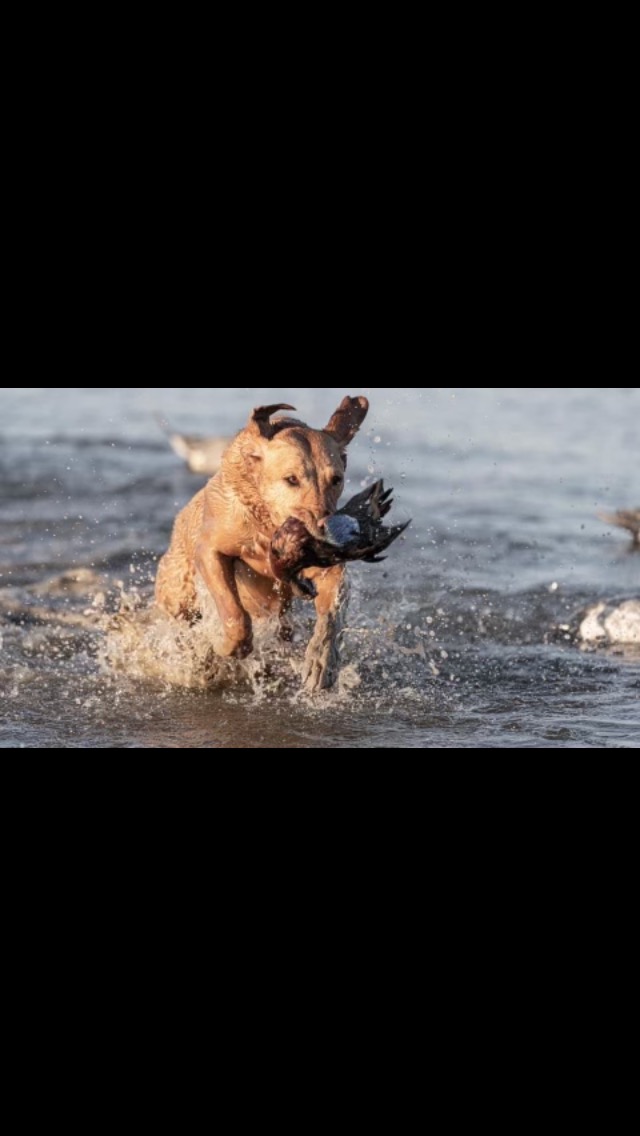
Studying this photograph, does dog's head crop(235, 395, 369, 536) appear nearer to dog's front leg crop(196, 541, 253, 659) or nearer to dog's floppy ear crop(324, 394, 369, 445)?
dog's floppy ear crop(324, 394, 369, 445)

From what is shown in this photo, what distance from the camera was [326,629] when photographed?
19.8ft

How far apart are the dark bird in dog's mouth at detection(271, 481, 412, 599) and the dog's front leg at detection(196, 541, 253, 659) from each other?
20.6 inches

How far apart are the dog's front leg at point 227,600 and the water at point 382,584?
1.15ft

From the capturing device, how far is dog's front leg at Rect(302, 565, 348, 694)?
6043mm

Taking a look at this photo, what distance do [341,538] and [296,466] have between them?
49 centimetres

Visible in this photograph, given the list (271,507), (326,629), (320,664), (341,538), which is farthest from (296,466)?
(320,664)

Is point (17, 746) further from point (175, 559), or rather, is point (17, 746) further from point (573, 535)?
point (573, 535)

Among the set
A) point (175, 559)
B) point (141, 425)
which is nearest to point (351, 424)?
point (175, 559)

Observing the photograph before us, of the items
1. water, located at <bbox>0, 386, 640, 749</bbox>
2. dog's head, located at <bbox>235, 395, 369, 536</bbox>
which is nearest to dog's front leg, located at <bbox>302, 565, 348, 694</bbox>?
water, located at <bbox>0, 386, 640, 749</bbox>

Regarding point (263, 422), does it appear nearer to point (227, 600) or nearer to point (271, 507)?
point (271, 507)

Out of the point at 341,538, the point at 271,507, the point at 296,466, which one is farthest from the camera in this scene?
the point at 271,507

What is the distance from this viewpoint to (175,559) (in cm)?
700

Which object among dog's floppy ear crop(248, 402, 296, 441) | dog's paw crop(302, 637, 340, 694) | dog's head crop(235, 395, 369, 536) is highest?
dog's floppy ear crop(248, 402, 296, 441)

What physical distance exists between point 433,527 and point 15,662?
4.15 meters
